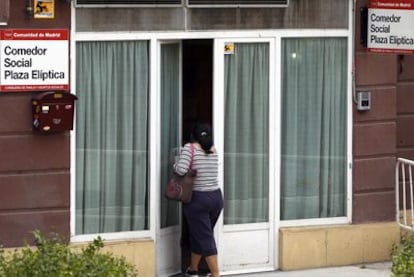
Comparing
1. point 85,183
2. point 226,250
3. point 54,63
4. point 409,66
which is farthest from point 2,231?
point 409,66

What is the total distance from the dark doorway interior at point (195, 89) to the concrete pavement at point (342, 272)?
28.0 inches

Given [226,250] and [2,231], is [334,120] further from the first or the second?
[2,231]

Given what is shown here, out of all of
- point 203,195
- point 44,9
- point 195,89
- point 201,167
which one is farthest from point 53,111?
point 195,89

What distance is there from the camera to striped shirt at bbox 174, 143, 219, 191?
10.3 meters

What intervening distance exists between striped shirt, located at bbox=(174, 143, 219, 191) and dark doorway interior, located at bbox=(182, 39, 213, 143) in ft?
2.58

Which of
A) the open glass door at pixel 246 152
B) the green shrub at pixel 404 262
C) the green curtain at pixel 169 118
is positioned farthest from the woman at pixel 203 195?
the green shrub at pixel 404 262

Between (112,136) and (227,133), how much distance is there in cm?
123

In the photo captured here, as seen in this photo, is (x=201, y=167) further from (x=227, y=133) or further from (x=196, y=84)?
(x=196, y=84)

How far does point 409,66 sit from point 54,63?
4.31 metres

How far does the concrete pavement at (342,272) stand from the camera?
11102mm

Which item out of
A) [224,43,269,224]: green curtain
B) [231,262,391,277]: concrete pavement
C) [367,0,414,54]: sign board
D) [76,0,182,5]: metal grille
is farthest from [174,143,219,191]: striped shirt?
[367,0,414,54]: sign board

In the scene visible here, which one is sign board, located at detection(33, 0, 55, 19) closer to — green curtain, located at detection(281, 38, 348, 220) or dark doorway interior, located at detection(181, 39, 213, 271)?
dark doorway interior, located at detection(181, 39, 213, 271)

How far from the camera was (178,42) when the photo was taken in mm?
10727

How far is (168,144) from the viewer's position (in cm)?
1084
